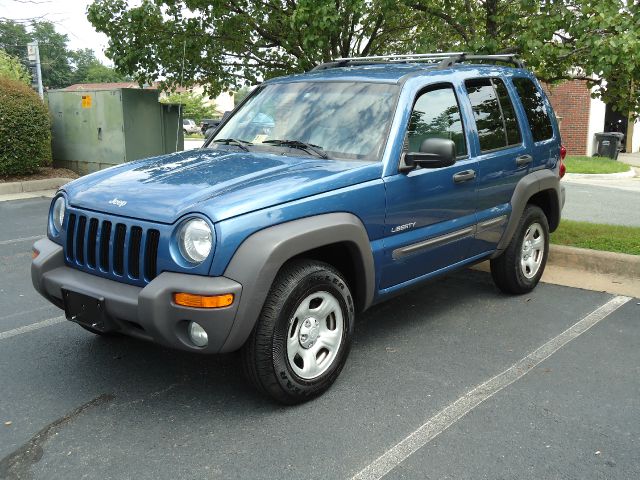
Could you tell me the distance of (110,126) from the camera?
1229 cm

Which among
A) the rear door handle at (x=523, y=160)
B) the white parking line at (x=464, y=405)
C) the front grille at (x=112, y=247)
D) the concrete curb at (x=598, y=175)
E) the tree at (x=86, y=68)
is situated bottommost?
the concrete curb at (x=598, y=175)

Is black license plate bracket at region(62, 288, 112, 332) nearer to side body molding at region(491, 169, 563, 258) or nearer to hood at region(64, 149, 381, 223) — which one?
hood at region(64, 149, 381, 223)

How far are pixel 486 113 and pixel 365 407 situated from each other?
2.57 meters

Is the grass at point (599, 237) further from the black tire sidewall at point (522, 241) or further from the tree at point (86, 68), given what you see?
the tree at point (86, 68)

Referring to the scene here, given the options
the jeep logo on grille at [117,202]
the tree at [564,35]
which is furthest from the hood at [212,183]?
the tree at [564,35]

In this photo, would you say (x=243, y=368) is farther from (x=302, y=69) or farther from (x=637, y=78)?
(x=302, y=69)

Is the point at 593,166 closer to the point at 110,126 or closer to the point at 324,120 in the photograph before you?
the point at 110,126

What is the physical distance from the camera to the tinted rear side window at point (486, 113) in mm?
4918

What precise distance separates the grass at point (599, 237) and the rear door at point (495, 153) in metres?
1.78

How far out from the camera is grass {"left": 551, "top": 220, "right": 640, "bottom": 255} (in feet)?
21.5

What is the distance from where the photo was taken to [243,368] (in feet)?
11.4

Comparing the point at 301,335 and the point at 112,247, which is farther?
the point at 301,335

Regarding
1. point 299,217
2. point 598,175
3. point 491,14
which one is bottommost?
point 598,175

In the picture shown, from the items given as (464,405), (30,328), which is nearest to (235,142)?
(30,328)
